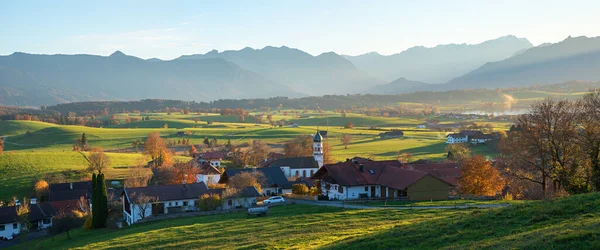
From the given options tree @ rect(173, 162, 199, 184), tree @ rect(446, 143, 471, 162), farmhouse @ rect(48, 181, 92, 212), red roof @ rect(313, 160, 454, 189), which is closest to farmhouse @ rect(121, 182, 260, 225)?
red roof @ rect(313, 160, 454, 189)

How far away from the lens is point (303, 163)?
84688 millimetres

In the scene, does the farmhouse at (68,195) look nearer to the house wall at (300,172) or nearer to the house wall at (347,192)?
the house wall at (300,172)

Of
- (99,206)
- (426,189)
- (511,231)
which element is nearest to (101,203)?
(99,206)

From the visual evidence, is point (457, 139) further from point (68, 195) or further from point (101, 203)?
point (101, 203)

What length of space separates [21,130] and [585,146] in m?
176

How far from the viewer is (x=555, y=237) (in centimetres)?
1647

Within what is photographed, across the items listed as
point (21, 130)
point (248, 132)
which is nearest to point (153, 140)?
point (248, 132)

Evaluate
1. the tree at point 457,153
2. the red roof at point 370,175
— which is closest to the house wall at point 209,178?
the red roof at point 370,175

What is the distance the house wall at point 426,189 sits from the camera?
4769 centimetres

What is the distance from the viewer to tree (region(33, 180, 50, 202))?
70.7 metres

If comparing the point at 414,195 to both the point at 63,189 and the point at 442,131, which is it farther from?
the point at 442,131

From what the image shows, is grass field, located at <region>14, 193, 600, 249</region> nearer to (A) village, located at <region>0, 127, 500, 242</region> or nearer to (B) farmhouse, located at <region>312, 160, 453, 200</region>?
(A) village, located at <region>0, 127, 500, 242</region>

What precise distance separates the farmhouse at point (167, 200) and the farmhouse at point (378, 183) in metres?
8.65

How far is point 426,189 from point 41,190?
184 feet
